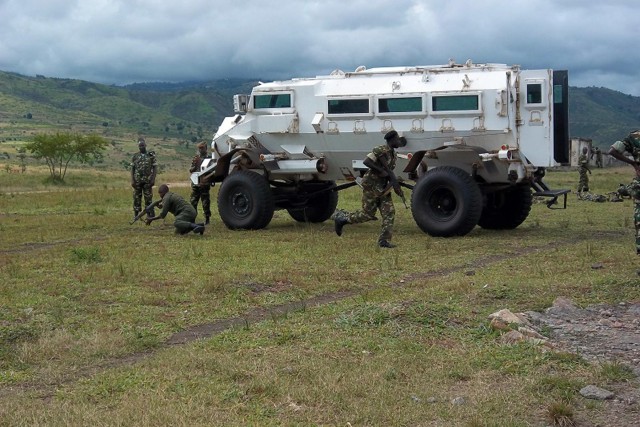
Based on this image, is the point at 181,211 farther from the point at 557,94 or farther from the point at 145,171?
the point at 557,94

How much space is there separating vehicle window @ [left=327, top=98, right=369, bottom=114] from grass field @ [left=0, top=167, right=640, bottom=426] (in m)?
2.14

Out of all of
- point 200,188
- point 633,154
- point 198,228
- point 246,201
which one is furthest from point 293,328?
point 200,188

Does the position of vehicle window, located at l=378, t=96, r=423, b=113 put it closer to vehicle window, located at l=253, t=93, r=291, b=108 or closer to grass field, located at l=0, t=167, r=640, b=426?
vehicle window, located at l=253, t=93, r=291, b=108

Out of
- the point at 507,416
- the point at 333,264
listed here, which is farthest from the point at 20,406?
the point at 333,264

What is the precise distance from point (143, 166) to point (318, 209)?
3.59 metres

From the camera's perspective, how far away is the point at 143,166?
18.6 meters

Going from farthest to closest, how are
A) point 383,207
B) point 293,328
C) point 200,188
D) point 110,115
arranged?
point 110,115
point 200,188
point 383,207
point 293,328

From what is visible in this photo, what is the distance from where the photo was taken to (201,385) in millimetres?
6234

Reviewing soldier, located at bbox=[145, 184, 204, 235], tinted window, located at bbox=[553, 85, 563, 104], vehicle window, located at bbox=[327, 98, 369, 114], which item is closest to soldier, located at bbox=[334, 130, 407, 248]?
vehicle window, located at bbox=[327, 98, 369, 114]

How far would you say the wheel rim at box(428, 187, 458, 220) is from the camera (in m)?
15.4

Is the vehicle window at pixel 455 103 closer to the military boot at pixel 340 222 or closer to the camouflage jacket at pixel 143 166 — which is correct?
the military boot at pixel 340 222

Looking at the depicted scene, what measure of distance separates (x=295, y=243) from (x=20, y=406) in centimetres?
896

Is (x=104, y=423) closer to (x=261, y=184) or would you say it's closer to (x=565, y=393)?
(x=565, y=393)

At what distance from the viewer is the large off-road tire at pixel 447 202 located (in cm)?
1490
